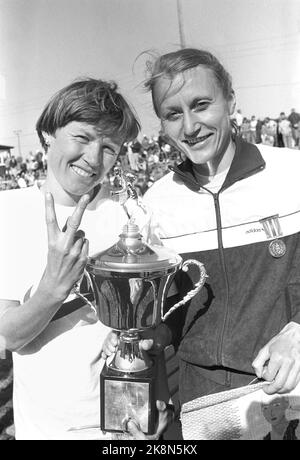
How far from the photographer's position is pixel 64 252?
951mm

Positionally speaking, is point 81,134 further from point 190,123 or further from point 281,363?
point 281,363

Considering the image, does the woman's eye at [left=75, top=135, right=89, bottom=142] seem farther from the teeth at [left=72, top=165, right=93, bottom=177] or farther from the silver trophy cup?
the silver trophy cup

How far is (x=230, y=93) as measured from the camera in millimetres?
1304

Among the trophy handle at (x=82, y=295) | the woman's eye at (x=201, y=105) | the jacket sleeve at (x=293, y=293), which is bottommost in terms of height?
the jacket sleeve at (x=293, y=293)

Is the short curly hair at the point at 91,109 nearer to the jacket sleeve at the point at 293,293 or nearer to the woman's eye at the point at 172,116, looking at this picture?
the woman's eye at the point at 172,116

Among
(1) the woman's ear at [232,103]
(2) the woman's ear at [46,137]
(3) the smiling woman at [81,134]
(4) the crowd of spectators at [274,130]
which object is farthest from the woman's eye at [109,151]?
(4) the crowd of spectators at [274,130]

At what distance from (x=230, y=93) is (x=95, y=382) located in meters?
0.91

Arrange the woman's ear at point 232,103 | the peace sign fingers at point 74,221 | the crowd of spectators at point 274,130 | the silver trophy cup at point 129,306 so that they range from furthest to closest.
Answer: the crowd of spectators at point 274,130 → the woman's ear at point 232,103 → the silver trophy cup at point 129,306 → the peace sign fingers at point 74,221

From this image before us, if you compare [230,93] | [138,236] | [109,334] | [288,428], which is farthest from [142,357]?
[230,93]

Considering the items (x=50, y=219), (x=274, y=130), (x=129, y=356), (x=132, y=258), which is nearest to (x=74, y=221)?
(x=50, y=219)

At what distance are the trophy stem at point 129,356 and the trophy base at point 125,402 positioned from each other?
3 cm

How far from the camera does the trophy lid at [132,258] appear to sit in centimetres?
102

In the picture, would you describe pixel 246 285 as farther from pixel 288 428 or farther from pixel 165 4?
pixel 165 4

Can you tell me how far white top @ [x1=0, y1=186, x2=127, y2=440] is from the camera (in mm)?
1137
